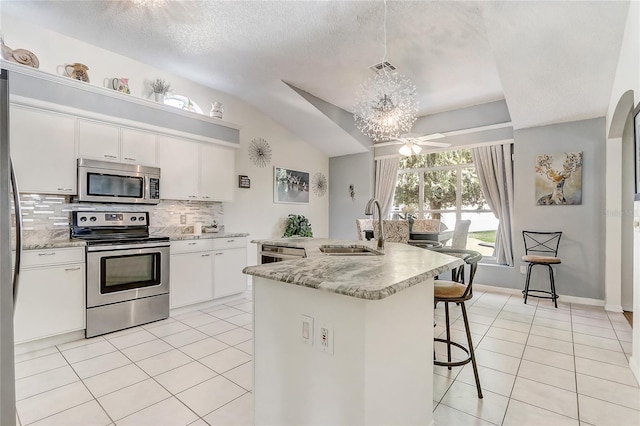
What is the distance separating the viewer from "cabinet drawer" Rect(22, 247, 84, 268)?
8.95 feet

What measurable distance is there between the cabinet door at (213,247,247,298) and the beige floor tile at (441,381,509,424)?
119 inches

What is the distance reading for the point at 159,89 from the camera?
4.04m

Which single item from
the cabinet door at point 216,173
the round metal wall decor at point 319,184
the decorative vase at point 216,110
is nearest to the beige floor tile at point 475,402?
the cabinet door at point 216,173

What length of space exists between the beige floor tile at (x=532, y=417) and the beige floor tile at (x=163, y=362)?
2354mm

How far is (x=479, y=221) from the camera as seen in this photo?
5406mm

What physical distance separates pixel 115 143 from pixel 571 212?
19.3 feet

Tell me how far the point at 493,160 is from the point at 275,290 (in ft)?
15.9

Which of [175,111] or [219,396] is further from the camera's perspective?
[175,111]

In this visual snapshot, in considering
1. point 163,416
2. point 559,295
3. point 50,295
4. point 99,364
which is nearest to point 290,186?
point 50,295

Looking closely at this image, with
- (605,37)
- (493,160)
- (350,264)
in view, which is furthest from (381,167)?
(350,264)

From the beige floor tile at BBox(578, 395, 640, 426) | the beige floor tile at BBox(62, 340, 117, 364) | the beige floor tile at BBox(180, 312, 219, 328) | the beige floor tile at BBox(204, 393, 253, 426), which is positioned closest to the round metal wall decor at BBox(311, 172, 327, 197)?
the beige floor tile at BBox(180, 312, 219, 328)

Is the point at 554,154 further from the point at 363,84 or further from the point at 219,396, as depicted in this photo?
the point at 219,396

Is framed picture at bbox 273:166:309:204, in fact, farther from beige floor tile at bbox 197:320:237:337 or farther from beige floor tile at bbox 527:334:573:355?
beige floor tile at bbox 527:334:573:355

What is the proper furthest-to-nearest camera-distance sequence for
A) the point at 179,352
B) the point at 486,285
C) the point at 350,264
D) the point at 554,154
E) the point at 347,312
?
1. the point at 486,285
2. the point at 554,154
3. the point at 179,352
4. the point at 350,264
5. the point at 347,312
